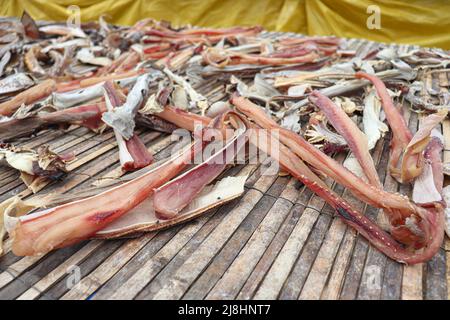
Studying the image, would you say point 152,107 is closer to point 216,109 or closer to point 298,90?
point 216,109

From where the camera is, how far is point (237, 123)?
5.48ft

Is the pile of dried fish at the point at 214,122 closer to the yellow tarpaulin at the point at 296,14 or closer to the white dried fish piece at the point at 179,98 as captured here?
the white dried fish piece at the point at 179,98

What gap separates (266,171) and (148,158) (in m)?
0.51

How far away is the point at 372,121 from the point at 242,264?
1112mm

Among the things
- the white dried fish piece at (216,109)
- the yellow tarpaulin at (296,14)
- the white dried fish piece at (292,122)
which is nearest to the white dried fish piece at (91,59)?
the white dried fish piece at (216,109)

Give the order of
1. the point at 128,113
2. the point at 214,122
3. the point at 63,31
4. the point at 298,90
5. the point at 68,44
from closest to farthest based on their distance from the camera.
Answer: the point at 214,122 → the point at 128,113 → the point at 298,90 → the point at 68,44 → the point at 63,31

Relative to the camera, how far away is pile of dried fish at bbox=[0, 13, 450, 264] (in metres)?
1.21

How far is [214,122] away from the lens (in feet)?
5.58

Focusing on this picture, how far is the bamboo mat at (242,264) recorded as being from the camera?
3.47 ft

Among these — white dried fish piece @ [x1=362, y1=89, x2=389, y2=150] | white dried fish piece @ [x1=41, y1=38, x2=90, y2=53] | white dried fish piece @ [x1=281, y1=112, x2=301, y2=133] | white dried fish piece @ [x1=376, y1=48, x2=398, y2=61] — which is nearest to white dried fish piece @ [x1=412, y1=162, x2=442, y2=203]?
white dried fish piece @ [x1=362, y1=89, x2=389, y2=150]

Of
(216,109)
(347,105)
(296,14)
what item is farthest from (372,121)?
(296,14)

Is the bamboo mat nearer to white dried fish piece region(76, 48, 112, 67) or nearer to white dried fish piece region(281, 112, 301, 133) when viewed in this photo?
white dried fish piece region(281, 112, 301, 133)

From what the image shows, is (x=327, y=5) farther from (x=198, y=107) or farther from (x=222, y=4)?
(x=198, y=107)

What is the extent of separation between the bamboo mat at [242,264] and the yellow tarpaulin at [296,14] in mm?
3715
